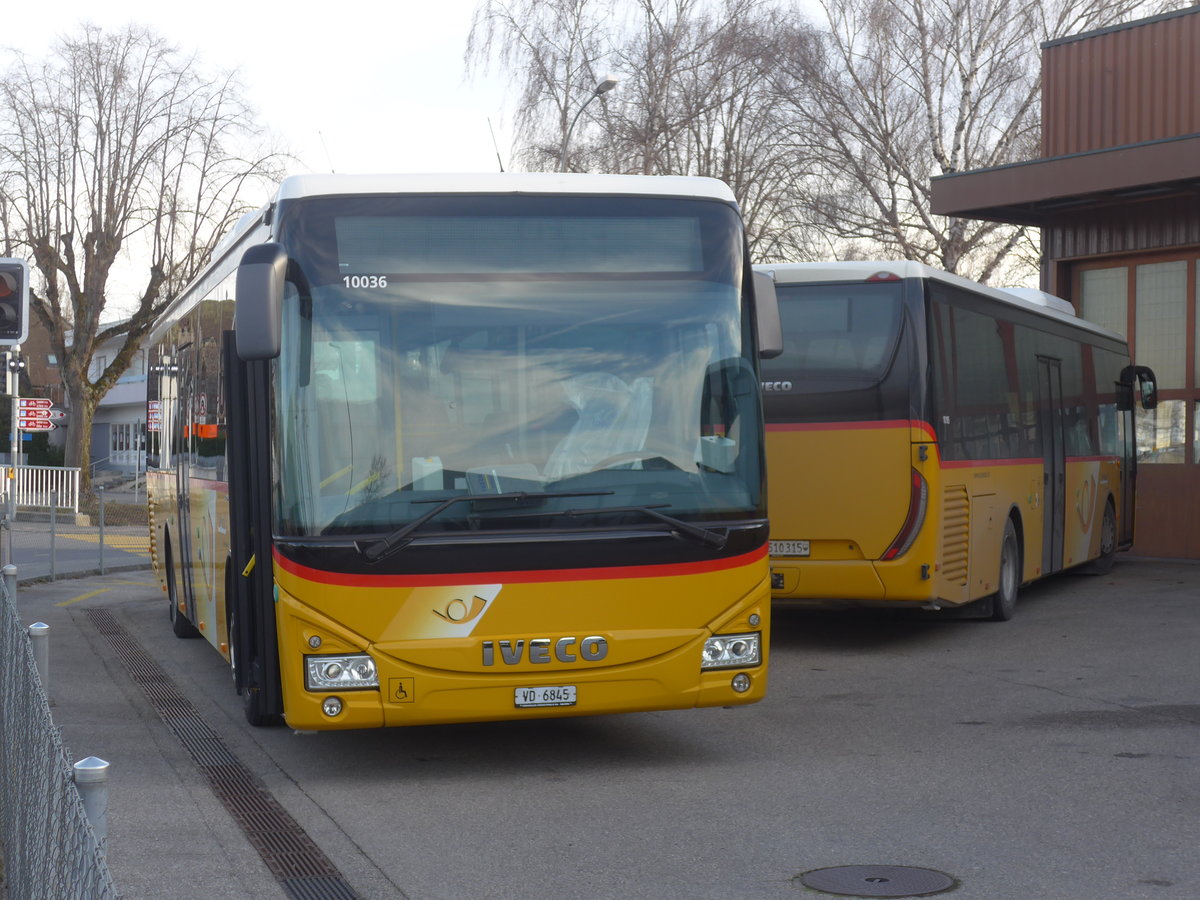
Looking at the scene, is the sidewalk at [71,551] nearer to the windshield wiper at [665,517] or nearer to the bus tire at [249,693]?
the bus tire at [249,693]

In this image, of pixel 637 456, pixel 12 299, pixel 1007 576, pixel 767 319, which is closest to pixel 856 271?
pixel 1007 576

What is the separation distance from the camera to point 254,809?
714 cm

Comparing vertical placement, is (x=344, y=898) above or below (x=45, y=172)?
below

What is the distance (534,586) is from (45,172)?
3521 cm

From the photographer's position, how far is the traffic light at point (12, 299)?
34.8 feet

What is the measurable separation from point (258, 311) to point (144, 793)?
7.87ft

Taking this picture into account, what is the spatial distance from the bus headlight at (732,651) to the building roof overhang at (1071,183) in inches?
499

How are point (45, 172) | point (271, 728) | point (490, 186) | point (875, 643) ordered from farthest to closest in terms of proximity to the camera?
point (45, 172) → point (875, 643) → point (271, 728) → point (490, 186)

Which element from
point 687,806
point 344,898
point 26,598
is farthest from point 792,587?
point 26,598

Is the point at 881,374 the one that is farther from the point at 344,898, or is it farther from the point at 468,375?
the point at 344,898

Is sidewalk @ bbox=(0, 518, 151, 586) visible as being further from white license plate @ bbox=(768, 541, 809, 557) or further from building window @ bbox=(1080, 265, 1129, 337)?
building window @ bbox=(1080, 265, 1129, 337)

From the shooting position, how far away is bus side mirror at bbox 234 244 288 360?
7129 millimetres

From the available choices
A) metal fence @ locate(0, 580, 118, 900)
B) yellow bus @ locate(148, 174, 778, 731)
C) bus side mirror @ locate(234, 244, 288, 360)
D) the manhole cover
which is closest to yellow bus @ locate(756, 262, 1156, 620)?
yellow bus @ locate(148, 174, 778, 731)

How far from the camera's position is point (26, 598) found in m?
19.0
